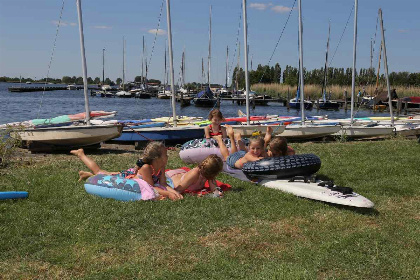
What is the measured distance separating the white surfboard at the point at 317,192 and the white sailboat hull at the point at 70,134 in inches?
279

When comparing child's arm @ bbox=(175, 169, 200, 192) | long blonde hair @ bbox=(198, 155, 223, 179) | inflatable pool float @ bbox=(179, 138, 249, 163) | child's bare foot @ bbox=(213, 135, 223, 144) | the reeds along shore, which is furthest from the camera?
the reeds along shore

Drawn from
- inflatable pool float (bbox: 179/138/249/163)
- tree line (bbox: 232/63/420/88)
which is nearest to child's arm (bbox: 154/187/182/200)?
inflatable pool float (bbox: 179/138/249/163)

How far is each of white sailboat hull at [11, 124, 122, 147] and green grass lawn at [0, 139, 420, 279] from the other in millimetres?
5983

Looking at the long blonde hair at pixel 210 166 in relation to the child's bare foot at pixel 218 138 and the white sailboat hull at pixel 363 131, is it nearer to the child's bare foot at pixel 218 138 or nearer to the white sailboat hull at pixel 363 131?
the child's bare foot at pixel 218 138

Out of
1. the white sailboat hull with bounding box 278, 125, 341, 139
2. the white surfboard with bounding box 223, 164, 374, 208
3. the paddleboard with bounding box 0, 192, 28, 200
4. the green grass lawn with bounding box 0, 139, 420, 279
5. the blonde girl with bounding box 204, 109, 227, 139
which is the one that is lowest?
the green grass lawn with bounding box 0, 139, 420, 279

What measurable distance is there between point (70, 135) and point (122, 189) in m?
8.03

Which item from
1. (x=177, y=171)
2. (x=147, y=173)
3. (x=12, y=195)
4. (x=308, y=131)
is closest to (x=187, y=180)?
(x=147, y=173)

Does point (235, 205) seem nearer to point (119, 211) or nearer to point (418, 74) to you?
point (119, 211)

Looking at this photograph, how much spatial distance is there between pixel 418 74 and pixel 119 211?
295 feet

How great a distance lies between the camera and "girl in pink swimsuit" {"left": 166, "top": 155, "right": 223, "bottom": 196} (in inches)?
325

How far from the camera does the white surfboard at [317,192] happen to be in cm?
759

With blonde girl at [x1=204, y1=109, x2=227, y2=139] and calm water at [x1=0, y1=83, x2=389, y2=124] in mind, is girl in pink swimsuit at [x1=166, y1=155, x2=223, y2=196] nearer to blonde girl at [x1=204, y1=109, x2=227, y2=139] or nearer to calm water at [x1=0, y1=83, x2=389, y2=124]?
blonde girl at [x1=204, y1=109, x2=227, y2=139]

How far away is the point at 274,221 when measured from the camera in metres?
7.12

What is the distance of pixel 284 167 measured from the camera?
9086 mm
